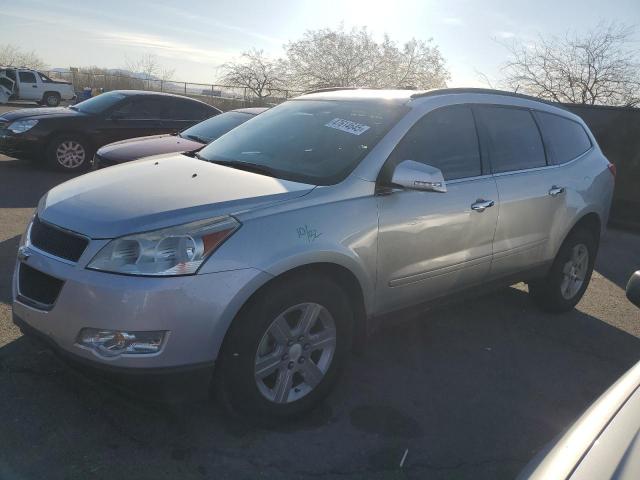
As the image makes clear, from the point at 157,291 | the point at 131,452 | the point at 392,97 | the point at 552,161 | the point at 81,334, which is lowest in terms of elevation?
the point at 131,452

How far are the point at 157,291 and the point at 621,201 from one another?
9.32 metres

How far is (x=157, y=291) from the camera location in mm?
2426

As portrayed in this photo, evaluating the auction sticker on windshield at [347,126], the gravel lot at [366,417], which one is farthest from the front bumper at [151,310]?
the auction sticker on windshield at [347,126]

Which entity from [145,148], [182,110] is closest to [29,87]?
[182,110]

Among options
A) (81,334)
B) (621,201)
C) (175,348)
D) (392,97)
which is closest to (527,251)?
(392,97)

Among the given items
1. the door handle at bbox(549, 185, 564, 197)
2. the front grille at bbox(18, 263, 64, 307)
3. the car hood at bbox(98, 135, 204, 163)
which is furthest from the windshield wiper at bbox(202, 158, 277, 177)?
the car hood at bbox(98, 135, 204, 163)

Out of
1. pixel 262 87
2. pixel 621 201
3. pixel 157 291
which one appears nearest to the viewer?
pixel 157 291

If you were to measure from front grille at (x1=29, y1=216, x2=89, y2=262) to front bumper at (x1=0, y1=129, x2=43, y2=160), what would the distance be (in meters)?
7.45

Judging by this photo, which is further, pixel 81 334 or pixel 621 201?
pixel 621 201

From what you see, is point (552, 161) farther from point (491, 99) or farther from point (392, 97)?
point (392, 97)

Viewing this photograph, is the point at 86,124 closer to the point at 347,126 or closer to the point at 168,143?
the point at 168,143

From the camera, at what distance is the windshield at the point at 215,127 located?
7836mm

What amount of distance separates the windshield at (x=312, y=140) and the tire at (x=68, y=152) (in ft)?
21.6

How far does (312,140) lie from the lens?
3648mm
